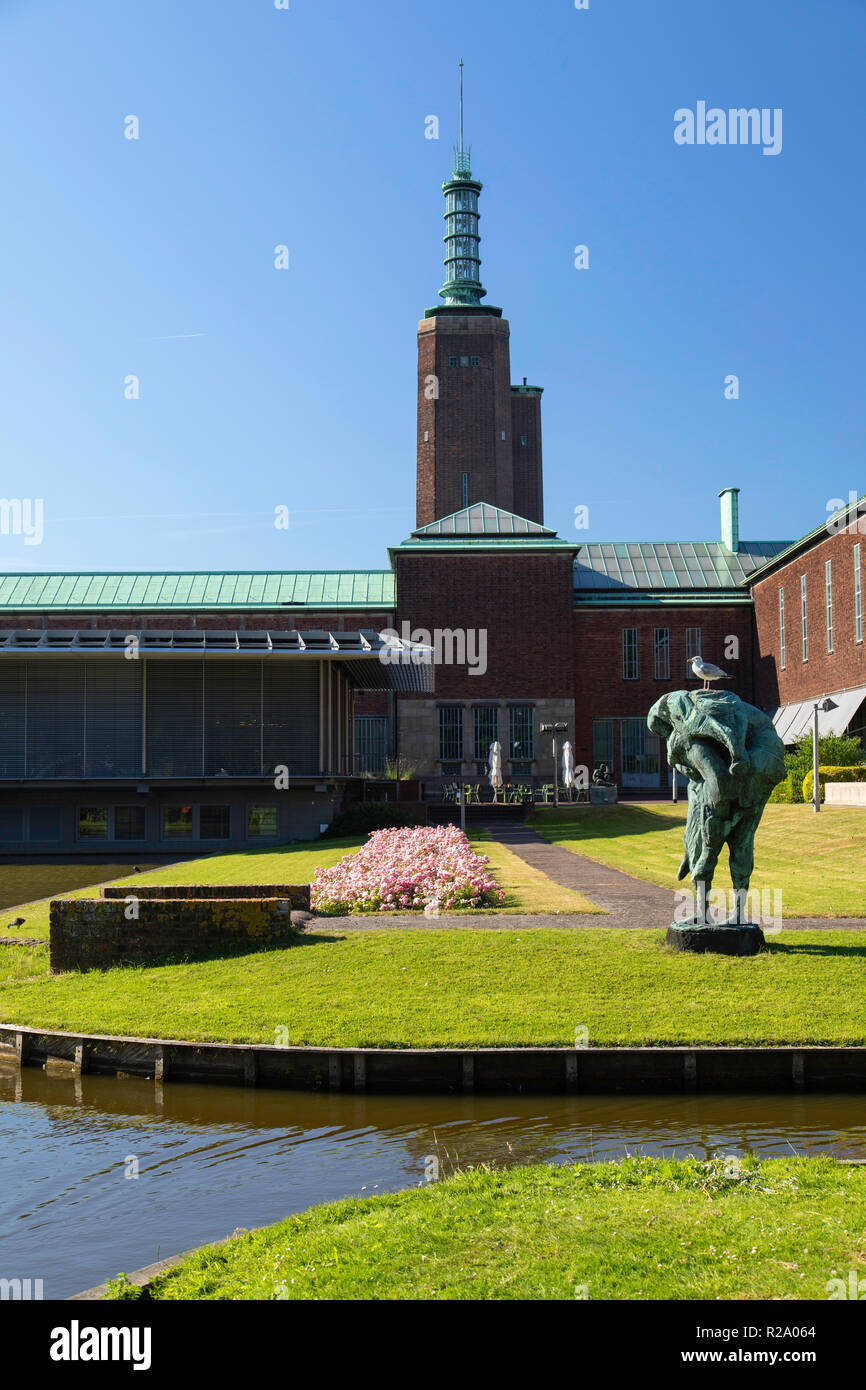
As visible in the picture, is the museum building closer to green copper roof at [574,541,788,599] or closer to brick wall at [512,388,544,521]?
green copper roof at [574,541,788,599]

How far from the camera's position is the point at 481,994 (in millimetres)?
12547

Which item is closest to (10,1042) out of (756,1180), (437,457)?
(756,1180)

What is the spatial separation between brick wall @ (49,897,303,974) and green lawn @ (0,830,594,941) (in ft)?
6.89

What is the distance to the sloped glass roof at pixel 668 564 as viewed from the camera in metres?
55.4

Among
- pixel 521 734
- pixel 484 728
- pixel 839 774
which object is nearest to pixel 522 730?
pixel 521 734

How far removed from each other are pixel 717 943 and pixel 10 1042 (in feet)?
Result: 25.9

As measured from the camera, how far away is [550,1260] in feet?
19.5

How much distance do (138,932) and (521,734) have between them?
37.0 meters

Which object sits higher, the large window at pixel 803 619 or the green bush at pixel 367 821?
the large window at pixel 803 619

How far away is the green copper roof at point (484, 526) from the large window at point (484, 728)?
812 centimetres

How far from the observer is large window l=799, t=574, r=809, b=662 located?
45.5 metres

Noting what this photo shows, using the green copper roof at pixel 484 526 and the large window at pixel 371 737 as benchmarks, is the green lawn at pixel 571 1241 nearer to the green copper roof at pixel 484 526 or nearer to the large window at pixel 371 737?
the large window at pixel 371 737

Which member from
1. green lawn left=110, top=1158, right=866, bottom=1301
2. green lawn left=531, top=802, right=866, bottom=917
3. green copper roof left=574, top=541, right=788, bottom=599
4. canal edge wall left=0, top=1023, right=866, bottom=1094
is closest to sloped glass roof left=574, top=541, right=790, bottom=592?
green copper roof left=574, top=541, right=788, bottom=599

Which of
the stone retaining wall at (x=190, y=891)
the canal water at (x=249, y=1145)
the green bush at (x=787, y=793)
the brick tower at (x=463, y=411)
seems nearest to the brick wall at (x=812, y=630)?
the green bush at (x=787, y=793)
